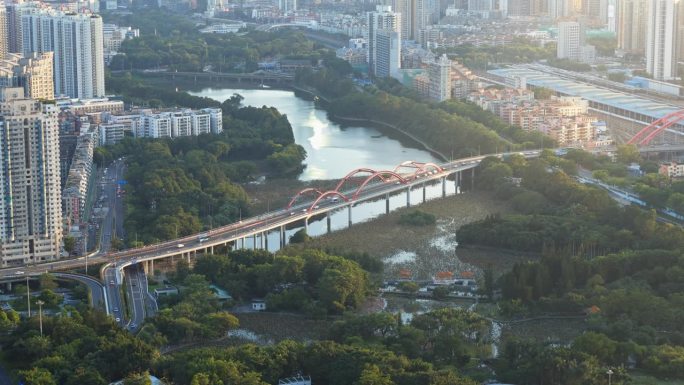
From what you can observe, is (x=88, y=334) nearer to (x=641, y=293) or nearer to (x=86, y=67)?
(x=641, y=293)

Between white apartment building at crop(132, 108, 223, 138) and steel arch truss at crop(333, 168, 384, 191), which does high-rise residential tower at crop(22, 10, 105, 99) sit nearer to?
white apartment building at crop(132, 108, 223, 138)

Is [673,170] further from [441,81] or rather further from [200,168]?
[441,81]

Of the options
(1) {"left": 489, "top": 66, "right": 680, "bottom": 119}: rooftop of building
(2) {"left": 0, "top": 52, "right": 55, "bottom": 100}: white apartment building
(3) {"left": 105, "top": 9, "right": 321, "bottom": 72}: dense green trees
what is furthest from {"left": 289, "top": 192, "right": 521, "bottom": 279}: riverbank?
(3) {"left": 105, "top": 9, "right": 321, "bottom": 72}: dense green trees

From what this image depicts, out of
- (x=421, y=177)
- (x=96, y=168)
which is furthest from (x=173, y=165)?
(x=421, y=177)

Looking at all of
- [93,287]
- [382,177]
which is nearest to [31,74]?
[382,177]

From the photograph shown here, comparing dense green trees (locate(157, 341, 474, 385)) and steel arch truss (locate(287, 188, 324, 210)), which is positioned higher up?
steel arch truss (locate(287, 188, 324, 210))

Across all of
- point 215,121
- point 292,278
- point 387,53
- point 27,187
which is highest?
point 387,53
